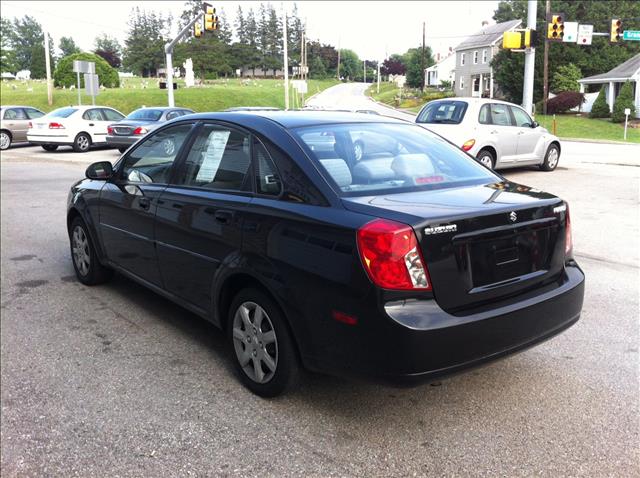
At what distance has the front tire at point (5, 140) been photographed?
23188 millimetres

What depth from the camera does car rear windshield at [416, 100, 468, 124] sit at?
41.2ft

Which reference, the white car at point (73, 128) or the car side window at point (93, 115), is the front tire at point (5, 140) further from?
the car side window at point (93, 115)

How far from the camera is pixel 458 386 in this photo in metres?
3.58

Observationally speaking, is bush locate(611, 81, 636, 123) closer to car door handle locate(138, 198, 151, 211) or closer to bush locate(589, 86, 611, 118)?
bush locate(589, 86, 611, 118)

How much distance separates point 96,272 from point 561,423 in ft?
13.6

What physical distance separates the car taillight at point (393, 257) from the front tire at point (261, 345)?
0.71 metres

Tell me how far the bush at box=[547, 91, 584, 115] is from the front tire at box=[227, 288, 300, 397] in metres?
28.6

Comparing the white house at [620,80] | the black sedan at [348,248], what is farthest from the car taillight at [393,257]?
the white house at [620,80]

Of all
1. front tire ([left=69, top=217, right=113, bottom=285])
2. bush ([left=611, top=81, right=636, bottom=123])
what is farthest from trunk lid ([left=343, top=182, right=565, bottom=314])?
bush ([left=611, top=81, right=636, bottom=123])

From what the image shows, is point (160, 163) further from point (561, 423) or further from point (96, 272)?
point (561, 423)

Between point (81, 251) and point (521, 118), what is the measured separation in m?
10.7

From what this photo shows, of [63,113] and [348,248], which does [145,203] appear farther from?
[63,113]

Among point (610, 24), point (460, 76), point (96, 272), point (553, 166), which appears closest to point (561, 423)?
point (96, 272)

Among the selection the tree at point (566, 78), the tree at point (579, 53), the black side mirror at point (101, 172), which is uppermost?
the tree at point (579, 53)
